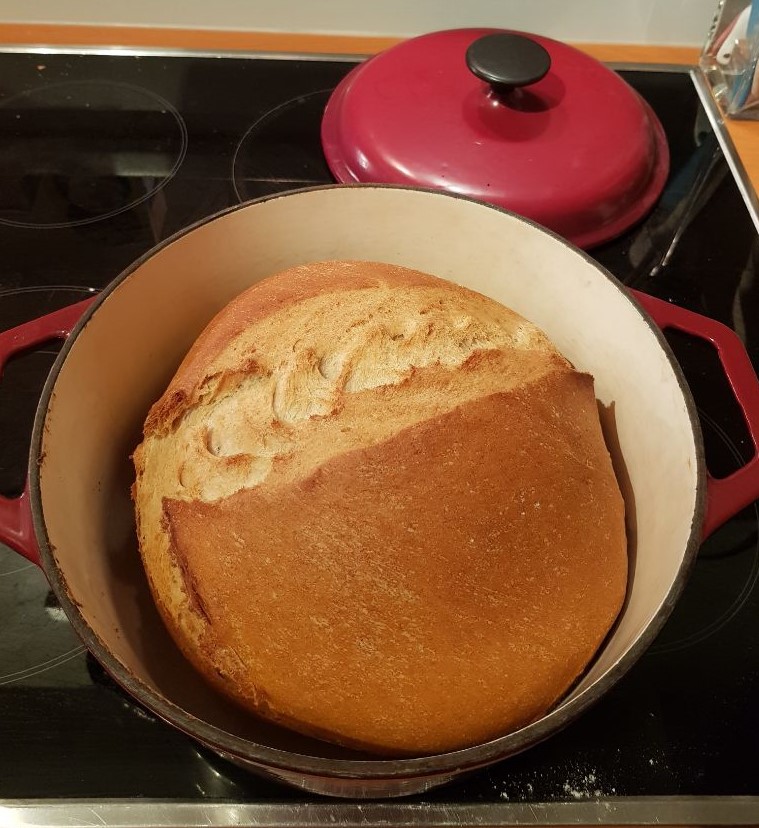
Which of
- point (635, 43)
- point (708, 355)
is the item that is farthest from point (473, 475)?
point (635, 43)

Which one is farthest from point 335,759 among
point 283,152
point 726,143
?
point 726,143

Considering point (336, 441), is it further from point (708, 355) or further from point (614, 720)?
point (708, 355)

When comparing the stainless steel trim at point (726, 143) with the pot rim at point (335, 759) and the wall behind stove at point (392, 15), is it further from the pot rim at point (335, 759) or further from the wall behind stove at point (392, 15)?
the pot rim at point (335, 759)

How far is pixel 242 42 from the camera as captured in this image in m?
1.42

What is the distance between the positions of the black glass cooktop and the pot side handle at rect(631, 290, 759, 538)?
24cm

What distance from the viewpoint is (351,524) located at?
0.62m

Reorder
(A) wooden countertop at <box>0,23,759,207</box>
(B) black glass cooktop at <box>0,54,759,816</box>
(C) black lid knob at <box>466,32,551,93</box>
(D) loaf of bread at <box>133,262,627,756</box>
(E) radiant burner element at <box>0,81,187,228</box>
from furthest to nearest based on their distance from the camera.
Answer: (A) wooden countertop at <box>0,23,759,207</box> < (E) radiant burner element at <box>0,81,187,228</box> < (C) black lid knob at <box>466,32,551,93</box> < (B) black glass cooktop at <box>0,54,759,816</box> < (D) loaf of bread at <box>133,262,627,756</box>

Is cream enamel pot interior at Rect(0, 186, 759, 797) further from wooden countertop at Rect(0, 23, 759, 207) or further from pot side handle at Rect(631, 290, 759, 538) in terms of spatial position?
wooden countertop at Rect(0, 23, 759, 207)

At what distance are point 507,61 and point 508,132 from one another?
97mm

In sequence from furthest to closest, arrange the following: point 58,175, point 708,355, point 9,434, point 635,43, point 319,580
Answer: point 635,43, point 58,175, point 708,355, point 9,434, point 319,580

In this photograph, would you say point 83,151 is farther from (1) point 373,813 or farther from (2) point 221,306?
(1) point 373,813

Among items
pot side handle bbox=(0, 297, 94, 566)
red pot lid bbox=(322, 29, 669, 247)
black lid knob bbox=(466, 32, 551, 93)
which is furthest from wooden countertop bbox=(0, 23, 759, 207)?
pot side handle bbox=(0, 297, 94, 566)

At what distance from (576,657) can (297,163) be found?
95cm

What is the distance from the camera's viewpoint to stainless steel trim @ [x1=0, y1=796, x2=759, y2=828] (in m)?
0.69
